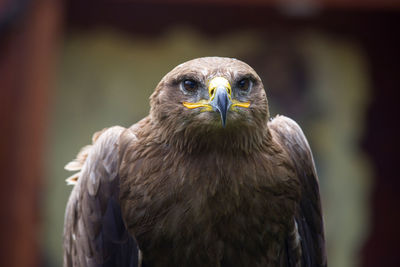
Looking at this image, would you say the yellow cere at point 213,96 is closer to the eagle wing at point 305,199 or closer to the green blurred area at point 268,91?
the eagle wing at point 305,199

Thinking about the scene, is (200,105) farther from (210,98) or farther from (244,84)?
(244,84)

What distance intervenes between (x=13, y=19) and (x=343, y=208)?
13.2 ft

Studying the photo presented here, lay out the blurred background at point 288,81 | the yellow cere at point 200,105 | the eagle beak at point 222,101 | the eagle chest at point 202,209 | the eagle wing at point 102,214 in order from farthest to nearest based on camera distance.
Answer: the blurred background at point 288,81 → the eagle wing at point 102,214 → the eagle chest at point 202,209 → the yellow cere at point 200,105 → the eagle beak at point 222,101

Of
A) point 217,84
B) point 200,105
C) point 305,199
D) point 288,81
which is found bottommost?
point 305,199

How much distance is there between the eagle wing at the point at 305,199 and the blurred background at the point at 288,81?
10.6 feet

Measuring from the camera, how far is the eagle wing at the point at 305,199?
137 inches

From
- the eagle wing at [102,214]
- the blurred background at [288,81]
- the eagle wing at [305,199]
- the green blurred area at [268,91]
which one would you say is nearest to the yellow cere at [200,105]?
the eagle wing at [102,214]

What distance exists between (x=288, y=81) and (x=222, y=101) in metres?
4.27

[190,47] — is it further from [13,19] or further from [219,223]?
[219,223]

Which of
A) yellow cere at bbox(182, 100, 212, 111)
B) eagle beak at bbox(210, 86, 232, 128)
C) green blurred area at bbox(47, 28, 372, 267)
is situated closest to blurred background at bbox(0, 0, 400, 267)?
green blurred area at bbox(47, 28, 372, 267)

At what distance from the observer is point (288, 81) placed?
22.8 ft

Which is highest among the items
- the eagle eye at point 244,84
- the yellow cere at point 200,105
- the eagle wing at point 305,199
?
the eagle eye at point 244,84

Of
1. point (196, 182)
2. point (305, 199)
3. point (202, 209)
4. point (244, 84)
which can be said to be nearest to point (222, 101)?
point (244, 84)

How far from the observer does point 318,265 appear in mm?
3643
